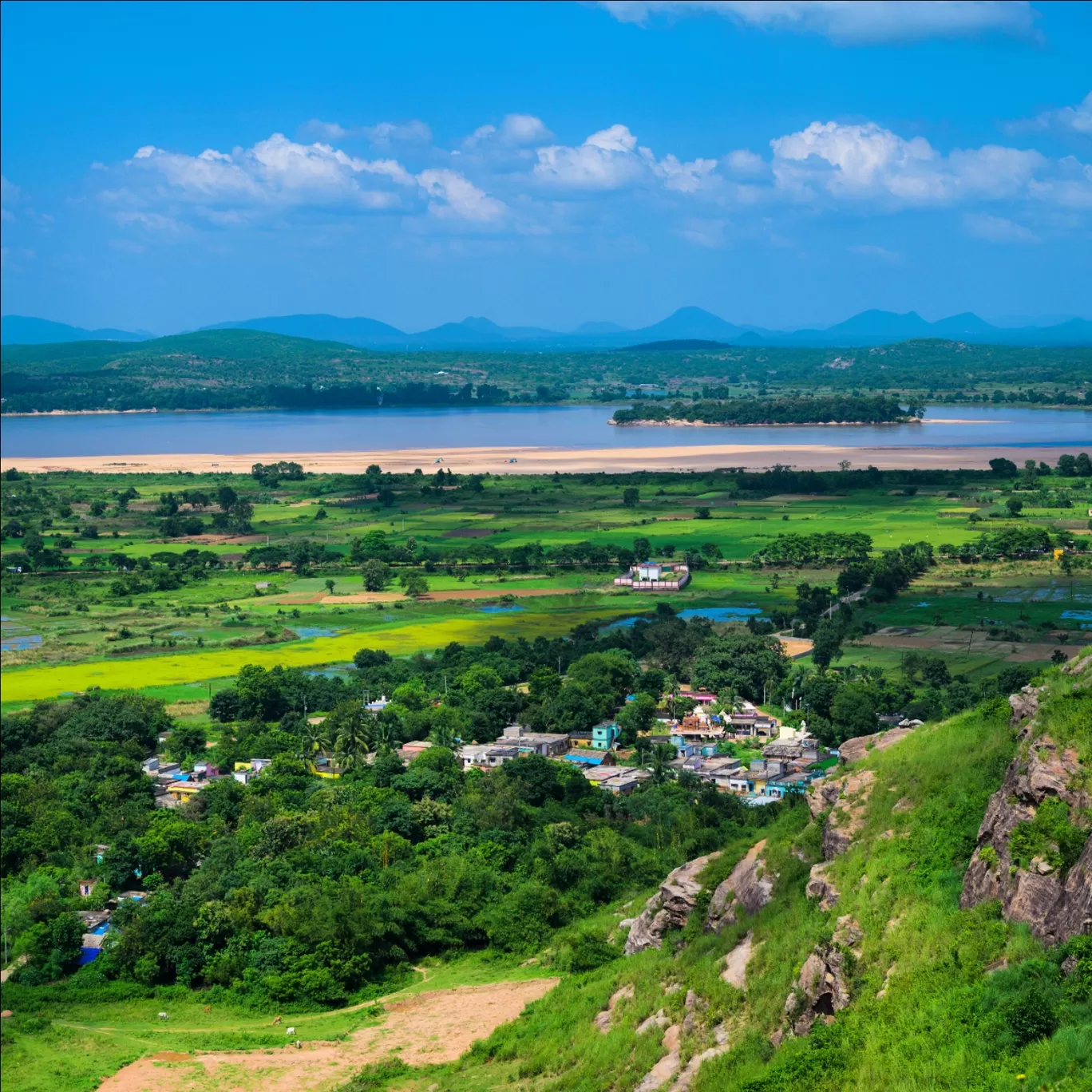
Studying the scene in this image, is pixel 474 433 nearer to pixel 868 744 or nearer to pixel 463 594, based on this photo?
pixel 463 594

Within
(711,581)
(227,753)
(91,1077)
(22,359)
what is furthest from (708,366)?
(91,1077)

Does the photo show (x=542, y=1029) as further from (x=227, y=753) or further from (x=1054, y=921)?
(x=227, y=753)

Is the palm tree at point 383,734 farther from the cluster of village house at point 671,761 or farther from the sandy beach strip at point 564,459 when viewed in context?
the sandy beach strip at point 564,459

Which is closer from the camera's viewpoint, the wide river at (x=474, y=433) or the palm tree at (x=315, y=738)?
the palm tree at (x=315, y=738)

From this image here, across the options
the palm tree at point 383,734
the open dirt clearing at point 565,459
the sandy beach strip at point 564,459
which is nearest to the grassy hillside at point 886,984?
the palm tree at point 383,734

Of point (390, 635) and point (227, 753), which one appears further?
point (390, 635)

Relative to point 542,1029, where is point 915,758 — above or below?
above

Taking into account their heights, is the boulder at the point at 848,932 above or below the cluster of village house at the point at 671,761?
above
